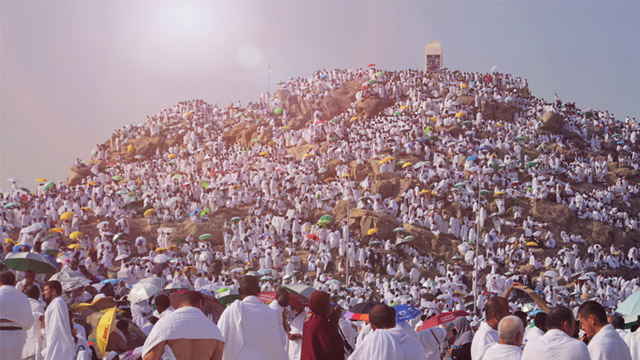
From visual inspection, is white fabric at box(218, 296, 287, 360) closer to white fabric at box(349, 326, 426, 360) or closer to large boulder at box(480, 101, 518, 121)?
white fabric at box(349, 326, 426, 360)

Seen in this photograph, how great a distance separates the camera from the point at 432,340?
31.8ft

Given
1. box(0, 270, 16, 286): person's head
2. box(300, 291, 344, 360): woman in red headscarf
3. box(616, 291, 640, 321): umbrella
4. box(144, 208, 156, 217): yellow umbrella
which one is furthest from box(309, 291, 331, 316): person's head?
box(144, 208, 156, 217): yellow umbrella

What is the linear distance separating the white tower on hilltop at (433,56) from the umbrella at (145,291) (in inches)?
2468

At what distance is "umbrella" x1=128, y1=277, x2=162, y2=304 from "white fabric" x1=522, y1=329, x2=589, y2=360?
7.55 metres

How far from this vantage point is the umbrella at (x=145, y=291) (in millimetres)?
11438

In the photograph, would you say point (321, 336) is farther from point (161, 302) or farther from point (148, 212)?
point (148, 212)

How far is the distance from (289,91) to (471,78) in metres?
15.3

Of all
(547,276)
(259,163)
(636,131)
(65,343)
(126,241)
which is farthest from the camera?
(636,131)

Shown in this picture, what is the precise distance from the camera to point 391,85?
54531 millimetres

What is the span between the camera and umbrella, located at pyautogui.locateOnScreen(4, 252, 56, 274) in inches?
543

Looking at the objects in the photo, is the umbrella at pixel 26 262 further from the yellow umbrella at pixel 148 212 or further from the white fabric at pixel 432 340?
the yellow umbrella at pixel 148 212

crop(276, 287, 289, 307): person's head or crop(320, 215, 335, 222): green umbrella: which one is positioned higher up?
crop(320, 215, 335, 222): green umbrella

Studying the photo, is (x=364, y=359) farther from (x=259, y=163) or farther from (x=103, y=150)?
(x=103, y=150)

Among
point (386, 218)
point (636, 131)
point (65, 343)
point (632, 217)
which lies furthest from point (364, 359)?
point (636, 131)
